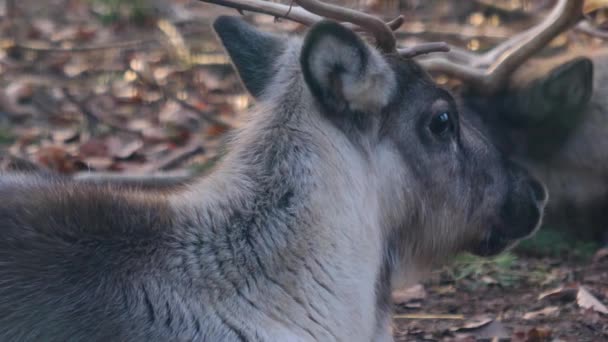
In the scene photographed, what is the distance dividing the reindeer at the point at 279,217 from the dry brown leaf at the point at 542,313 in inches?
44.0

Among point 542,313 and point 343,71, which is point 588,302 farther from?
point 343,71

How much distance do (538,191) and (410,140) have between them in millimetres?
728

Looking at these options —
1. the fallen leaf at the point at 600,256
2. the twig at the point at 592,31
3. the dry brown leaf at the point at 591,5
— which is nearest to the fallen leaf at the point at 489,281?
the fallen leaf at the point at 600,256

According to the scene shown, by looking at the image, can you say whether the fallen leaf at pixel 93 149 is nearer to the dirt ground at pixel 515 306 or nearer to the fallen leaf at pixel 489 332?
the dirt ground at pixel 515 306

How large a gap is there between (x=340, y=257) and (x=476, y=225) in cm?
71

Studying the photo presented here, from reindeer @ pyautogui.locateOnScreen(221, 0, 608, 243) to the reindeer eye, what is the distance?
253 centimetres

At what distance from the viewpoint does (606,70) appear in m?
6.48

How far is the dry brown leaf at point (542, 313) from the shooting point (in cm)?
456

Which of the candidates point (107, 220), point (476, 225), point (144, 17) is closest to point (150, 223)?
point (107, 220)

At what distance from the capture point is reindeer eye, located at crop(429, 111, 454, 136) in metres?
3.42

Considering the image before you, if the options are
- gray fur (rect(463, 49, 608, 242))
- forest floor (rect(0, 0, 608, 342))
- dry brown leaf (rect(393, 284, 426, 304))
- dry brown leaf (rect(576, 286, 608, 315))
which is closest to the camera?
dry brown leaf (rect(576, 286, 608, 315))

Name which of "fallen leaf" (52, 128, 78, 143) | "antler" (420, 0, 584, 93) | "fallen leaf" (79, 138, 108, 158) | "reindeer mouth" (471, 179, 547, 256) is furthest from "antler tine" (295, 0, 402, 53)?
"fallen leaf" (52, 128, 78, 143)

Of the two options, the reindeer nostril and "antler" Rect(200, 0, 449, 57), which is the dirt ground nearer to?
the reindeer nostril

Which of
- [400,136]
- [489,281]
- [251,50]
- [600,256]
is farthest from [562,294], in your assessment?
[251,50]
